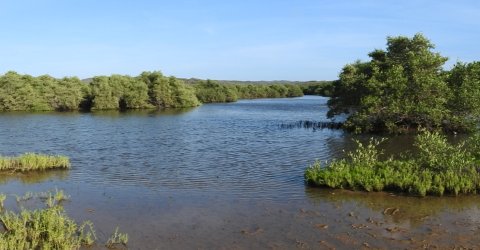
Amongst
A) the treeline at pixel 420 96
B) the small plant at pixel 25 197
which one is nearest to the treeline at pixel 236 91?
the treeline at pixel 420 96

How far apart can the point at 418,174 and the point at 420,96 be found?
20.8 metres

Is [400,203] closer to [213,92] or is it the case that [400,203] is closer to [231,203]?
[231,203]

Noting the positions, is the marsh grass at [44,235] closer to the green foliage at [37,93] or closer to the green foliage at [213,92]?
the green foliage at [37,93]

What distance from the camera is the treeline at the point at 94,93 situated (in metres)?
79.0

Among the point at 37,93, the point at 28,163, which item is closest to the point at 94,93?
the point at 37,93

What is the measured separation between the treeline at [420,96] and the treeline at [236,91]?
3223 inches

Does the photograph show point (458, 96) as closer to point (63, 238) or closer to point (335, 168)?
point (335, 168)

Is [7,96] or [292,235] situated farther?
[7,96]

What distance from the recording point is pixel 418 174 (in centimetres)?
1766

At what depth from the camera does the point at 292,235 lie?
12.5m

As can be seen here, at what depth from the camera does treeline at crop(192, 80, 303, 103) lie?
12006 centimetres

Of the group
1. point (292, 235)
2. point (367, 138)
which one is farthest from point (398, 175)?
point (367, 138)

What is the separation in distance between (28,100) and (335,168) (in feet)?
239

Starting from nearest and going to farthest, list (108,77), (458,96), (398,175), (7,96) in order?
(398,175) → (458,96) → (7,96) → (108,77)
